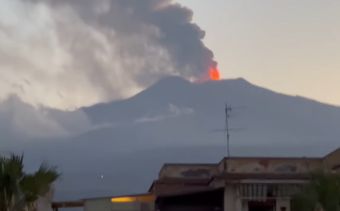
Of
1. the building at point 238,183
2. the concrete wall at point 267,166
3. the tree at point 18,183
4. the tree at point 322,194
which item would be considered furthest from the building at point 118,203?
the tree at point 18,183

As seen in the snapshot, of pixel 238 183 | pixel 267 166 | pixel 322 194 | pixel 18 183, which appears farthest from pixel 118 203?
pixel 18 183

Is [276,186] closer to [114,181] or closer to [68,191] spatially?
[68,191]

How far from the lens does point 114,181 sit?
340 ft

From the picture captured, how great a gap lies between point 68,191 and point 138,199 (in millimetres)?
41893

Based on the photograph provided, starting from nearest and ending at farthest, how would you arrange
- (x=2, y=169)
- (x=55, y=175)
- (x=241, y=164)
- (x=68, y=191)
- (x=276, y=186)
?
(x=2, y=169) → (x=55, y=175) → (x=276, y=186) → (x=241, y=164) → (x=68, y=191)

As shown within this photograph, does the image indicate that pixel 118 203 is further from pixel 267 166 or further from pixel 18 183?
pixel 18 183

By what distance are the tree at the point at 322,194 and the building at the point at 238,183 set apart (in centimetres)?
549

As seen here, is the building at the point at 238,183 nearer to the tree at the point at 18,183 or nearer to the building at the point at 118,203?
the building at the point at 118,203

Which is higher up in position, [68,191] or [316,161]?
[68,191]

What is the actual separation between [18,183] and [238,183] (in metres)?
18.4

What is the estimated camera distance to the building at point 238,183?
40.0 meters

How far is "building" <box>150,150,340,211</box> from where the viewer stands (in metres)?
40.0

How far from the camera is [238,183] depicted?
40250 mm

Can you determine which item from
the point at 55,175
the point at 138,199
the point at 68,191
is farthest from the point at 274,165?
the point at 68,191
